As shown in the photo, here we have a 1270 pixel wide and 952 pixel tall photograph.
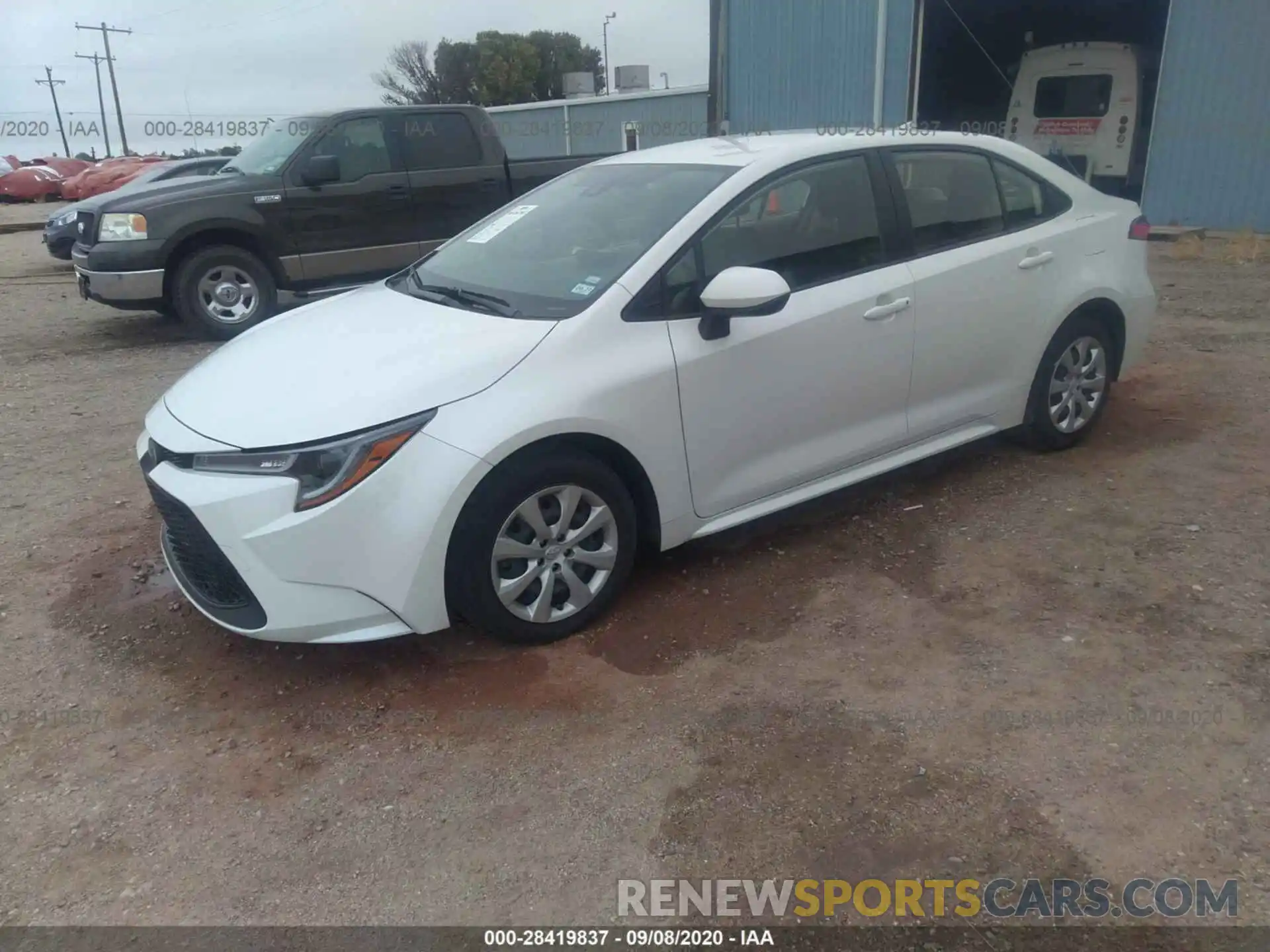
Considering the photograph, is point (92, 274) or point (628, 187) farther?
point (92, 274)

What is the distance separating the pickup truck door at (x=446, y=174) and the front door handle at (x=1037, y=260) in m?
5.69

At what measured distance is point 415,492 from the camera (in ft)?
9.97

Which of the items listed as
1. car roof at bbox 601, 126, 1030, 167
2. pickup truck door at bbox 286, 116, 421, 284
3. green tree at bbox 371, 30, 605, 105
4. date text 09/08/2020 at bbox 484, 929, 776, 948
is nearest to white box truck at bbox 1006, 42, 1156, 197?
pickup truck door at bbox 286, 116, 421, 284

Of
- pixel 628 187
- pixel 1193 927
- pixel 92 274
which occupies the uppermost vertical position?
pixel 628 187

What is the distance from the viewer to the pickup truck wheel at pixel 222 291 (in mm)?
8258

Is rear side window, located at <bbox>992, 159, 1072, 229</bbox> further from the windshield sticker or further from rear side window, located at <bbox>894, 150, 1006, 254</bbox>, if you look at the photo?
the windshield sticker

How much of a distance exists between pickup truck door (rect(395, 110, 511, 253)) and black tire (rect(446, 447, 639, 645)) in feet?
20.1

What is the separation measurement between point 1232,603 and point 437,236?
721 cm

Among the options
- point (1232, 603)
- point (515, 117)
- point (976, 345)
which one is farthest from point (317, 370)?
point (515, 117)

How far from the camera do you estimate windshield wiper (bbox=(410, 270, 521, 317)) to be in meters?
3.61

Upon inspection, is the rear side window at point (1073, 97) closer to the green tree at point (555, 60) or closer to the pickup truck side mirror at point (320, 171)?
the pickup truck side mirror at point (320, 171)

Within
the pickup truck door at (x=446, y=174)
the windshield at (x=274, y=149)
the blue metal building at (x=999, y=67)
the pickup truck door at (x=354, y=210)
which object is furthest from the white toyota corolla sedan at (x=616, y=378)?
the blue metal building at (x=999, y=67)

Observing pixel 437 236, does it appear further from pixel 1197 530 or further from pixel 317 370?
pixel 1197 530

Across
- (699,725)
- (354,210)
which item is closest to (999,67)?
(354,210)
